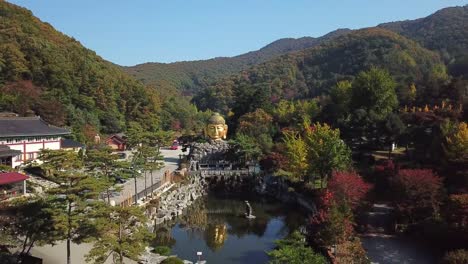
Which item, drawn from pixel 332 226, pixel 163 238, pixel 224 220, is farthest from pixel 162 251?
pixel 224 220

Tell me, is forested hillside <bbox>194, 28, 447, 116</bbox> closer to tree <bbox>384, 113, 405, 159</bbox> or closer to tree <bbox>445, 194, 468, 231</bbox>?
tree <bbox>384, 113, 405, 159</bbox>

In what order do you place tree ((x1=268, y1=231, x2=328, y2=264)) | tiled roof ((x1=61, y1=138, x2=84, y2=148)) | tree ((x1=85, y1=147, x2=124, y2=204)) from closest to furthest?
tree ((x1=268, y1=231, x2=328, y2=264)), tree ((x1=85, y1=147, x2=124, y2=204)), tiled roof ((x1=61, y1=138, x2=84, y2=148))

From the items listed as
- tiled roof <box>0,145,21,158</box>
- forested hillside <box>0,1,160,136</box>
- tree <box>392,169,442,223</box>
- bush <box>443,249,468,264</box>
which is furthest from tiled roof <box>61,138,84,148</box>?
bush <box>443,249,468,264</box>

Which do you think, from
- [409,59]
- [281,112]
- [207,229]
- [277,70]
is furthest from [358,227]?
[277,70]

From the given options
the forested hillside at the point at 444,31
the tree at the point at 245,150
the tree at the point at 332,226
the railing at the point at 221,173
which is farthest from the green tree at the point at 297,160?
the forested hillside at the point at 444,31

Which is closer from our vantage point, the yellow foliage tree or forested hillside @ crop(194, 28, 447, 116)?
the yellow foliage tree

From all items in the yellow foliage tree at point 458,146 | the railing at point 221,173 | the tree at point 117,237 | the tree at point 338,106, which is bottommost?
the railing at point 221,173

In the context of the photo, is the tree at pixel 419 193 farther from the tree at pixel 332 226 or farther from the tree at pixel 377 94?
the tree at pixel 377 94

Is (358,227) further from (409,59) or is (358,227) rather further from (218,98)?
(218,98)
